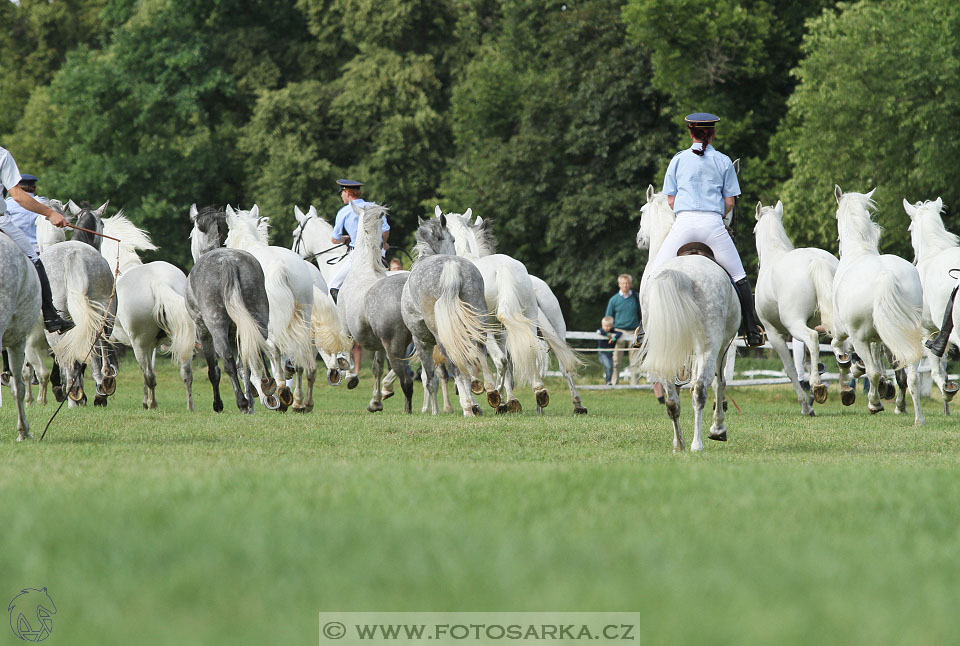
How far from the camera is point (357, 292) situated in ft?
55.2

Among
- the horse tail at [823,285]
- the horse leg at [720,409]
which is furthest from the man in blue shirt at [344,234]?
the horse leg at [720,409]

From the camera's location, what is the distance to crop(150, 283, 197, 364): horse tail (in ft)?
53.7

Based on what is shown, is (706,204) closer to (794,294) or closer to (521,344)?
(521,344)

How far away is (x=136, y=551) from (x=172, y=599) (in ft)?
2.46

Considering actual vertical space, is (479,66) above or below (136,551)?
above

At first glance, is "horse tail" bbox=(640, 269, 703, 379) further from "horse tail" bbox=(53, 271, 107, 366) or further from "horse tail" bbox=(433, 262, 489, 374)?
"horse tail" bbox=(53, 271, 107, 366)

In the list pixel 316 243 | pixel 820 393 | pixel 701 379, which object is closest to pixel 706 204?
pixel 701 379

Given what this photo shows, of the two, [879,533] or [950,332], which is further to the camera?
[950,332]

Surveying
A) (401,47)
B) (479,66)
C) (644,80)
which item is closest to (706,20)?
(644,80)

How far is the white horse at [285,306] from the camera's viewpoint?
52.6 ft

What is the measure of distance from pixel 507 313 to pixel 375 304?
5.60 ft

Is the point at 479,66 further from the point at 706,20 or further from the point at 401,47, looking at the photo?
the point at 706,20

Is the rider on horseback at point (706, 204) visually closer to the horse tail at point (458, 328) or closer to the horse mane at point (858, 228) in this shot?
the horse tail at point (458, 328)

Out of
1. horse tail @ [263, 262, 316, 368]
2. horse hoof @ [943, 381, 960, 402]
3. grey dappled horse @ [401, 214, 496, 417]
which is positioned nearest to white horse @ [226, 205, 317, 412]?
horse tail @ [263, 262, 316, 368]
